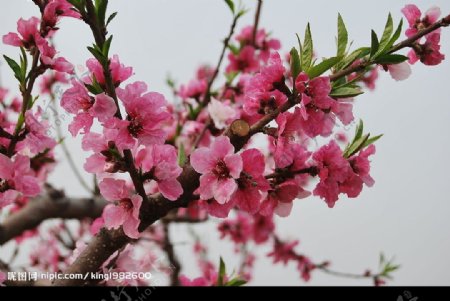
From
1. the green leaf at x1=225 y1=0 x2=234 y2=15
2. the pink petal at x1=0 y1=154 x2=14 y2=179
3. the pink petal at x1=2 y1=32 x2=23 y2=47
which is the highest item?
the green leaf at x1=225 y1=0 x2=234 y2=15

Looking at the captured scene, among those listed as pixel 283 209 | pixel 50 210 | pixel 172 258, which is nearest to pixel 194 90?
pixel 50 210

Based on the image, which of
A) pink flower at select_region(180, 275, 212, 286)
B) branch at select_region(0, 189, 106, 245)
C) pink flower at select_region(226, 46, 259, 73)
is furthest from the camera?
pink flower at select_region(226, 46, 259, 73)

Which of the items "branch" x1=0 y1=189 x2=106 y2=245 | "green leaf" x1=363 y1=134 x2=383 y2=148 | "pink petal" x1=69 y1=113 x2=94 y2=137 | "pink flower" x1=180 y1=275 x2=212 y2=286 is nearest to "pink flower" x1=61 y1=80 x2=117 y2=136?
"pink petal" x1=69 y1=113 x2=94 y2=137

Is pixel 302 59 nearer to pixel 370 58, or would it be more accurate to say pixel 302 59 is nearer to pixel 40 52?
pixel 370 58

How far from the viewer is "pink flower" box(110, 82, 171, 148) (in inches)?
52.3

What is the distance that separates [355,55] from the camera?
4.84ft

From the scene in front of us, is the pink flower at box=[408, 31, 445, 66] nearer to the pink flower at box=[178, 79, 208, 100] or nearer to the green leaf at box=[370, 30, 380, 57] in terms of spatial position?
the green leaf at box=[370, 30, 380, 57]

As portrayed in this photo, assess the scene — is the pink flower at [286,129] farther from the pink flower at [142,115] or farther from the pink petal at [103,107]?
the pink petal at [103,107]

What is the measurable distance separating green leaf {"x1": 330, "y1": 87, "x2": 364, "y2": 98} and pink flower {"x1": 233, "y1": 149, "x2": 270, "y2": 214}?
34 centimetres

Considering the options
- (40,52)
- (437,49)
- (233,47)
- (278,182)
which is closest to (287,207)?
(278,182)

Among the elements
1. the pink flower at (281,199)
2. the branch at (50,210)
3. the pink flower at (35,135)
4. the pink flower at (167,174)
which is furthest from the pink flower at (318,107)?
the branch at (50,210)

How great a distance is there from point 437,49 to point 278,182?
0.84 m

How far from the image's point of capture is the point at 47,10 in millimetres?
1587

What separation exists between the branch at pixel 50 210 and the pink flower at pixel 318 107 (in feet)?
8.13
